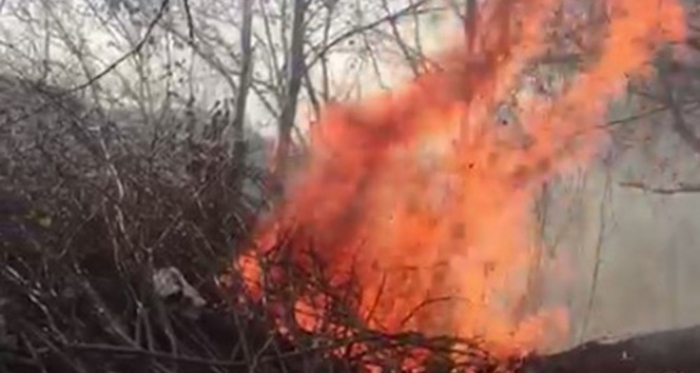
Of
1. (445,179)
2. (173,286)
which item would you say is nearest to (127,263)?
(173,286)

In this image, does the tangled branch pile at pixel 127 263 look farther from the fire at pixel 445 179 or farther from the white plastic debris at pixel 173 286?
the fire at pixel 445 179

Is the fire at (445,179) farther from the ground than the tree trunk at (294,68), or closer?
closer

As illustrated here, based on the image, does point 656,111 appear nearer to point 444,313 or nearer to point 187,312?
point 444,313

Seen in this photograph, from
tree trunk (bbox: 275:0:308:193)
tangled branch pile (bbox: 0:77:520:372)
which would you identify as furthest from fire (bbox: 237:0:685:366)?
tree trunk (bbox: 275:0:308:193)

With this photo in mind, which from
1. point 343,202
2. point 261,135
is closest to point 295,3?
point 261,135

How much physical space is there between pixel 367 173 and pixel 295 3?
5.61m

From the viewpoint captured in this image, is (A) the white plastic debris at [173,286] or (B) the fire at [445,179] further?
(B) the fire at [445,179]

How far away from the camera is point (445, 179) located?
10.1 metres

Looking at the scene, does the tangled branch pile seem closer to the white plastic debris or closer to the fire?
the white plastic debris

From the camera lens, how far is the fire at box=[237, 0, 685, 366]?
7762 millimetres

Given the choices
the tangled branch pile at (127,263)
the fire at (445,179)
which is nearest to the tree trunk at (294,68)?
the fire at (445,179)

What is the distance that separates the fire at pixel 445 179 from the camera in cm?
776

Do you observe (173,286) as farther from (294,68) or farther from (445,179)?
(294,68)

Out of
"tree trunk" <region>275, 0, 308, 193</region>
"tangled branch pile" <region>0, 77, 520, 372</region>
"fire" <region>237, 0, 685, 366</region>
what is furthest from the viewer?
"tree trunk" <region>275, 0, 308, 193</region>
